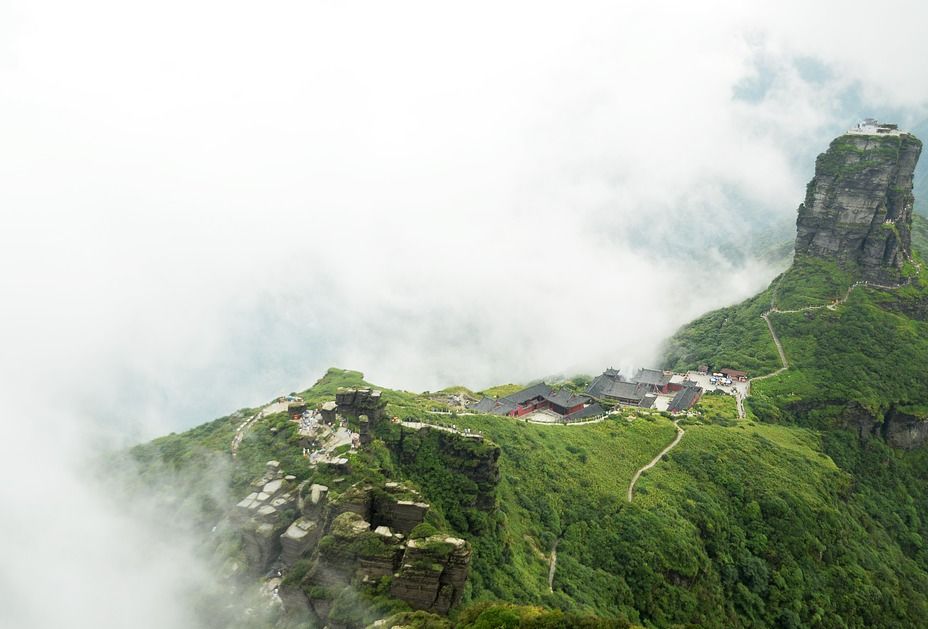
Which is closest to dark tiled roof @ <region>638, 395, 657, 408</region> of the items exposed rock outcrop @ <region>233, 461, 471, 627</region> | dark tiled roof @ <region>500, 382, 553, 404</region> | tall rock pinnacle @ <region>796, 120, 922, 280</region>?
dark tiled roof @ <region>500, 382, 553, 404</region>

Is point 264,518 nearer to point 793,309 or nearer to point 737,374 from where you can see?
point 737,374

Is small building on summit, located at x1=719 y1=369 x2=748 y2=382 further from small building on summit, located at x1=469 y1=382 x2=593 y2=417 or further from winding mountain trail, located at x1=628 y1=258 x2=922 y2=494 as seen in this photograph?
small building on summit, located at x1=469 y1=382 x2=593 y2=417

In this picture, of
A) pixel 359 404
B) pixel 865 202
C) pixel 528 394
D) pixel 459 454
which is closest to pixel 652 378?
pixel 528 394

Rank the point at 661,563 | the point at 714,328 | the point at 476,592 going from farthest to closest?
the point at 714,328 → the point at 661,563 → the point at 476,592

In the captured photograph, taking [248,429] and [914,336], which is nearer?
[248,429]

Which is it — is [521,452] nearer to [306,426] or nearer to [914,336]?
[306,426]

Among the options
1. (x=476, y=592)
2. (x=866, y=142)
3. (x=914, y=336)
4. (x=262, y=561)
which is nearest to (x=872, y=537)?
(x=914, y=336)
